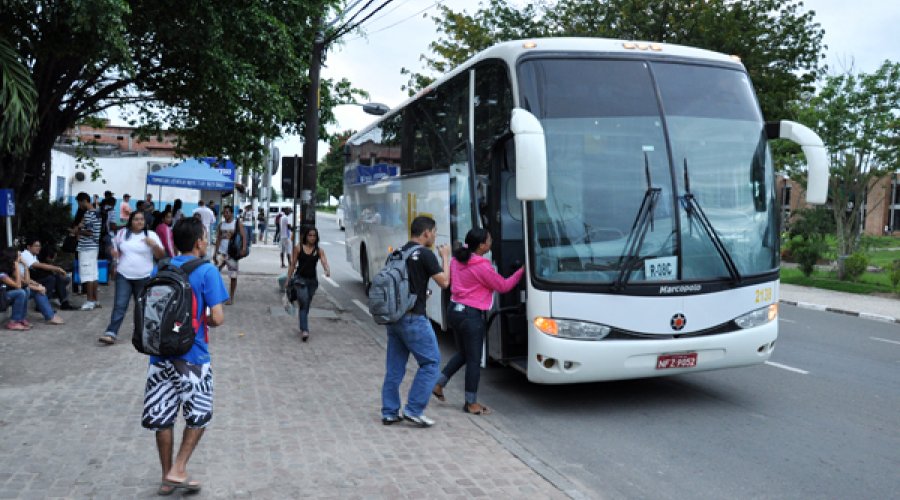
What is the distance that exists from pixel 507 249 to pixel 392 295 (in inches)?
74.7

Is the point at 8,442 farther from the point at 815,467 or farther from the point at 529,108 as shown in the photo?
the point at 815,467

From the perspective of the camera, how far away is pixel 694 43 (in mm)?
24594

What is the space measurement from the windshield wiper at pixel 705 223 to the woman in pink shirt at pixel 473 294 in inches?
62.3

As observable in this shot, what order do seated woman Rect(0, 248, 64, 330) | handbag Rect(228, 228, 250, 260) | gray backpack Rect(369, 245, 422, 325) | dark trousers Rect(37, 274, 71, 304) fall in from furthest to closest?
handbag Rect(228, 228, 250, 260) < dark trousers Rect(37, 274, 71, 304) < seated woman Rect(0, 248, 64, 330) < gray backpack Rect(369, 245, 422, 325)

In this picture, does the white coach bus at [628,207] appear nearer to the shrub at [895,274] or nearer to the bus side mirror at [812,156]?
the bus side mirror at [812,156]

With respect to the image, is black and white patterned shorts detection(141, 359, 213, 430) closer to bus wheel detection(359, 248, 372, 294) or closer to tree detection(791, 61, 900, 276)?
bus wheel detection(359, 248, 372, 294)

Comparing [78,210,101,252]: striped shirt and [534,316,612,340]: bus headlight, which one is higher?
[78,210,101,252]: striped shirt

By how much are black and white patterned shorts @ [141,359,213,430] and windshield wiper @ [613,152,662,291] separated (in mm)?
3722

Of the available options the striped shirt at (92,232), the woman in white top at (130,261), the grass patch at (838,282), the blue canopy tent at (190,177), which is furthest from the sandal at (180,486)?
the grass patch at (838,282)

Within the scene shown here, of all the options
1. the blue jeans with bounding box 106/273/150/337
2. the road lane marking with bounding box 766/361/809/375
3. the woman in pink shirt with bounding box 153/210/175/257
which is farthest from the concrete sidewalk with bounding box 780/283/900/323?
the blue jeans with bounding box 106/273/150/337

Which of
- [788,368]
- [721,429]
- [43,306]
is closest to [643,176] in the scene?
[721,429]

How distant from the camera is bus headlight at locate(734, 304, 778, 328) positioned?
754 cm

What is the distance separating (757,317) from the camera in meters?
7.65

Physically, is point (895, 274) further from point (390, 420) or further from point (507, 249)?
point (390, 420)
